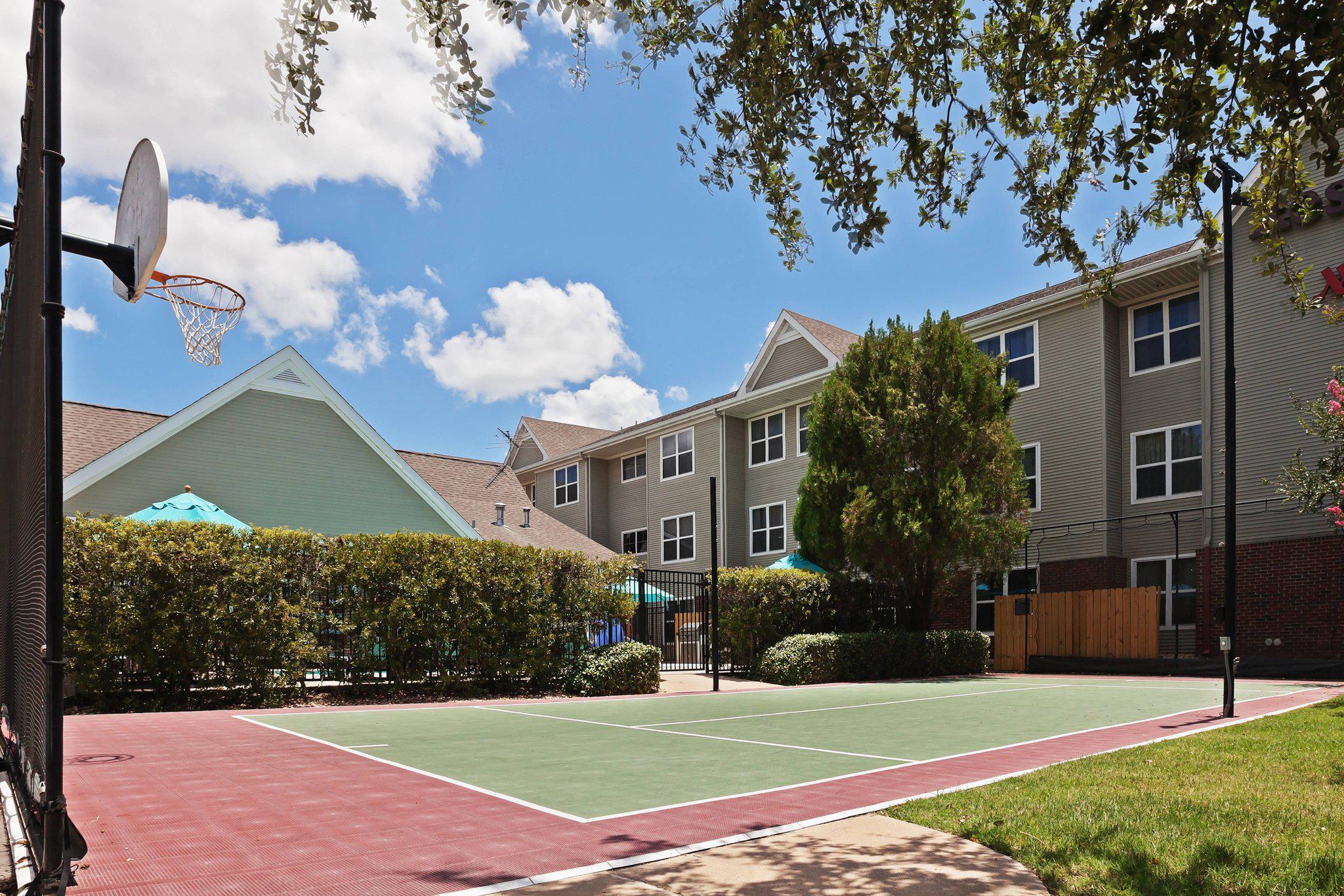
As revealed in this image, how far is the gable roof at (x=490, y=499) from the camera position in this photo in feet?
93.1

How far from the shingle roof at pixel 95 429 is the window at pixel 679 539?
1974 centimetres

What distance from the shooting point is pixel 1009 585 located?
26.9 m

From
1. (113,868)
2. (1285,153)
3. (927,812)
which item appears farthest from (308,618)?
(1285,153)

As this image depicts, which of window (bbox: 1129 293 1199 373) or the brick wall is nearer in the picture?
the brick wall

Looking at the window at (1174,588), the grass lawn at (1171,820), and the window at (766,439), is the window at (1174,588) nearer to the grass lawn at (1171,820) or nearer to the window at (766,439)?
the window at (766,439)

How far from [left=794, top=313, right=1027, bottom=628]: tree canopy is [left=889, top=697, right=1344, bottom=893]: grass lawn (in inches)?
531

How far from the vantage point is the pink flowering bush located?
568 inches

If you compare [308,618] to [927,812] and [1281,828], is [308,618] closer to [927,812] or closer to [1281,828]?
[927,812]

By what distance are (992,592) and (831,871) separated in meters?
23.7

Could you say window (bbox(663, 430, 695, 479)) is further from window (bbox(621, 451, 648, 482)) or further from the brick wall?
the brick wall

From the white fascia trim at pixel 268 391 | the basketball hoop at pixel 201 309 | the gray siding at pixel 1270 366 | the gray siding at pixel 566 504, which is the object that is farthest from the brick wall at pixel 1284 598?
the gray siding at pixel 566 504

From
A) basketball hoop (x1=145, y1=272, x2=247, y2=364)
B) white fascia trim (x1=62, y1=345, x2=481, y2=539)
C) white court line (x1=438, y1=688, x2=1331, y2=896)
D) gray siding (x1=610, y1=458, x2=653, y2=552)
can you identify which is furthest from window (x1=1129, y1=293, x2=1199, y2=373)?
basketball hoop (x1=145, y1=272, x2=247, y2=364)

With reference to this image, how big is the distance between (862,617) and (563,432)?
23.9m

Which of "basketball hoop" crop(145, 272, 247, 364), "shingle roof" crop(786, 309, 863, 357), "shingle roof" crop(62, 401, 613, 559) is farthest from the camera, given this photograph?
"shingle roof" crop(786, 309, 863, 357)
